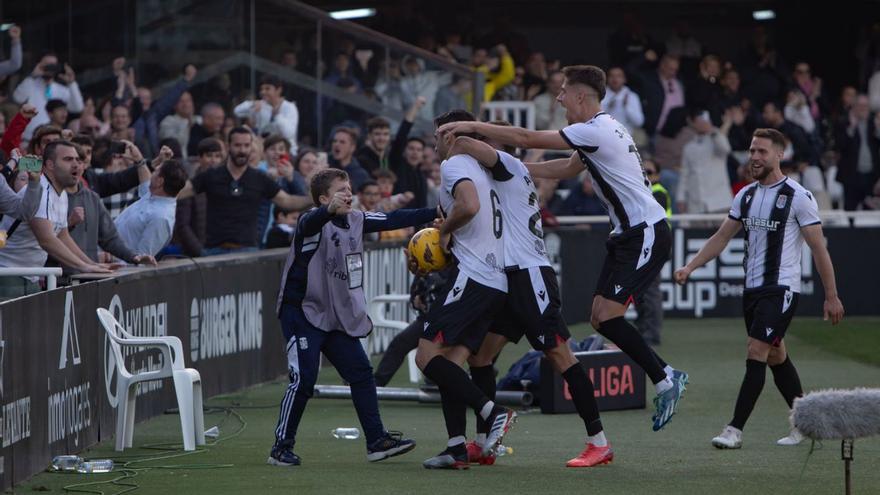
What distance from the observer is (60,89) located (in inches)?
667

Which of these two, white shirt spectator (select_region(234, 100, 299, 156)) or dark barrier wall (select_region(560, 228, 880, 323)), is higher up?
white shirt spectator (select_region(234, 100, 299, 156))

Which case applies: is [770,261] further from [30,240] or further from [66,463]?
[30,240]

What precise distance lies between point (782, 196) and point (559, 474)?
2558mm

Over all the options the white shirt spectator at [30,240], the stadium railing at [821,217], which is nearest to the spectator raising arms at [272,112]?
the stadium railing at [821,217]

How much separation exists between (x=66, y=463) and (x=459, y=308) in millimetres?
2499

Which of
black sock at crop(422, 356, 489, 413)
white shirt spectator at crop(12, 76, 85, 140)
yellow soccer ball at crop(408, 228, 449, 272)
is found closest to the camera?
black sock at crop(422, 356, 489, 413)

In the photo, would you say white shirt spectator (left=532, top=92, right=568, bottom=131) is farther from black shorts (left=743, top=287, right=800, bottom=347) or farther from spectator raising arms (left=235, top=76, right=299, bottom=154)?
black shorts (left=743, top=287, right=800, bottom=347)

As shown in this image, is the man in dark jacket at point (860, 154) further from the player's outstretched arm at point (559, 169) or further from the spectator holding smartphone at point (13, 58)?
the player's outstretched arm at point (559, 169)

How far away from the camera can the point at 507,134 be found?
8.57 metres

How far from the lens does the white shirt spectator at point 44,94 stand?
1652 cm

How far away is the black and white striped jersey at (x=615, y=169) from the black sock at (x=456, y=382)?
124 cm

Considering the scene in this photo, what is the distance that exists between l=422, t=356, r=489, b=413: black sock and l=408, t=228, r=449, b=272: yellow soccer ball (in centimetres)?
55

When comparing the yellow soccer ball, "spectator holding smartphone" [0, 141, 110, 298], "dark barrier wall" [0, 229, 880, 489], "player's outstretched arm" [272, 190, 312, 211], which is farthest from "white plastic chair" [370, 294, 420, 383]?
the yellow soccer ball

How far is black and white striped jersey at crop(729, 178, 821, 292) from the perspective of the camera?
9.95 metres
